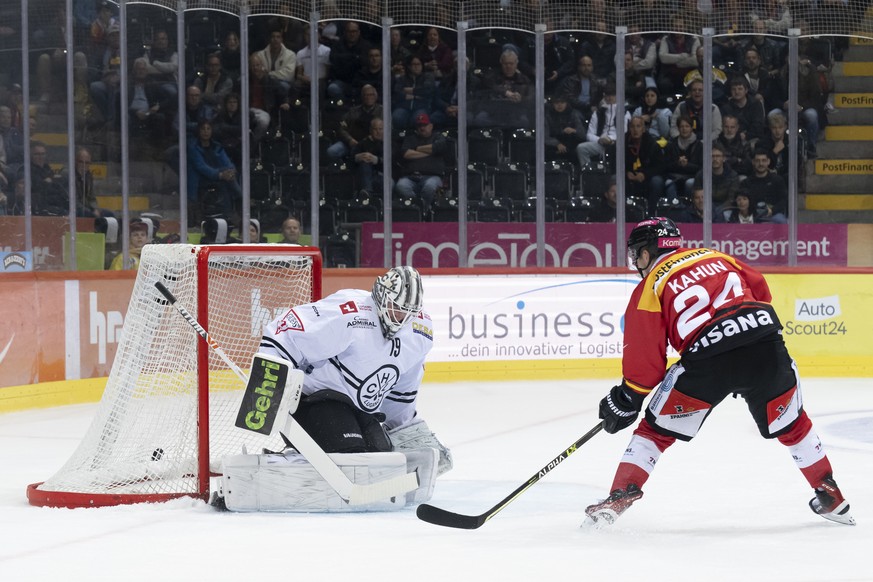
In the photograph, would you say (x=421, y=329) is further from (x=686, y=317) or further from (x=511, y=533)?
(x=686, y=317)

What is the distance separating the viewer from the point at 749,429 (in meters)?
5.77

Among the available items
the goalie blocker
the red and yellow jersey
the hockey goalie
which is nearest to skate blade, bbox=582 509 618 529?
the red and yellow jersey

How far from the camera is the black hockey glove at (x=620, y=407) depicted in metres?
3.33

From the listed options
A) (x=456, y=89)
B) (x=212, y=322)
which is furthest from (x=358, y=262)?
(x=212, y=322)

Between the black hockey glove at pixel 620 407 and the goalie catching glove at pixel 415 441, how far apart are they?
745mm

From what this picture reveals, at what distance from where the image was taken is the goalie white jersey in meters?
3.67

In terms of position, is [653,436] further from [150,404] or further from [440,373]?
[440,373]

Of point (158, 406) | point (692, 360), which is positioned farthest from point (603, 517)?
point (158, 406)

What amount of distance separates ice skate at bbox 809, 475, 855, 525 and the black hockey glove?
62cm

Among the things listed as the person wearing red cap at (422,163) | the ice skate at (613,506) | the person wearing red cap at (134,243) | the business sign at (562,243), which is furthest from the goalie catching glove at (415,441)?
the person wearing red cap at (422,163)

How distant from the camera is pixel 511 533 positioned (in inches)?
134

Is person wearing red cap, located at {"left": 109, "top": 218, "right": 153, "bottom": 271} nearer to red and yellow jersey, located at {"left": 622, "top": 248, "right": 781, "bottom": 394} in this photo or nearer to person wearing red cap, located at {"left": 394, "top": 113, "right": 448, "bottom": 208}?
person wearing red cap, located at {"left": 394, "top": 113, "right": 448, "bottom": 208}

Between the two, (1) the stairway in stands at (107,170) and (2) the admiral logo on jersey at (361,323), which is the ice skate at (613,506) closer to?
(2) the admiral logo on jersey at (361,323)

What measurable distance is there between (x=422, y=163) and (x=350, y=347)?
4.62 m
